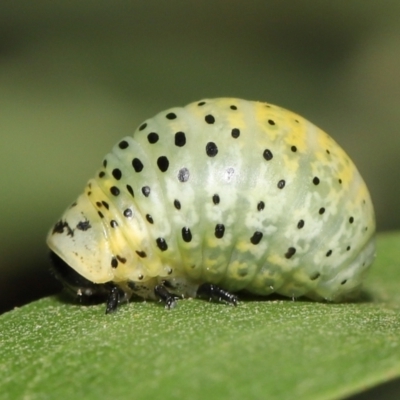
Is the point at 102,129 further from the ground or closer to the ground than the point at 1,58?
closer to the ground

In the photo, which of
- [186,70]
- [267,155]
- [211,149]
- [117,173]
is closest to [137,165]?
[117,173]

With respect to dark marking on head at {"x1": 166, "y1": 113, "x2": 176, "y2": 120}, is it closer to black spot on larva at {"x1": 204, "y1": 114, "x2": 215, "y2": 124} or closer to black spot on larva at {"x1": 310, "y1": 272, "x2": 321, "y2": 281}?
black spot on larva at {"x1": 204, "y1": 114, "x2": 215, "y2": 124}

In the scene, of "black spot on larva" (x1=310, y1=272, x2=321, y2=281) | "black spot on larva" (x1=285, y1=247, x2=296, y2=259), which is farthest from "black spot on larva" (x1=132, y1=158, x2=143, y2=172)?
"black spot on larva" (x1=310, y1=272, x2=321, y2=281)

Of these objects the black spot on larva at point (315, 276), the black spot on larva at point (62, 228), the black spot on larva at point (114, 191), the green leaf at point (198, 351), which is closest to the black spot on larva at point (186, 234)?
the green leaf at point (198, 351)

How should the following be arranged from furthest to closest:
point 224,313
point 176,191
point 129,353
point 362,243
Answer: point 362,243 → point 176,191 → point 224,313 → point 129,353

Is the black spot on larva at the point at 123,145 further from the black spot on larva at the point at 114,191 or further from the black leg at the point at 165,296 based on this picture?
the black leg at the point at 165,296

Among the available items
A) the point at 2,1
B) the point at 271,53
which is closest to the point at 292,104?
the point at 271,53

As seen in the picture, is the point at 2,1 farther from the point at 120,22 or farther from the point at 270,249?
the point at 270,249
